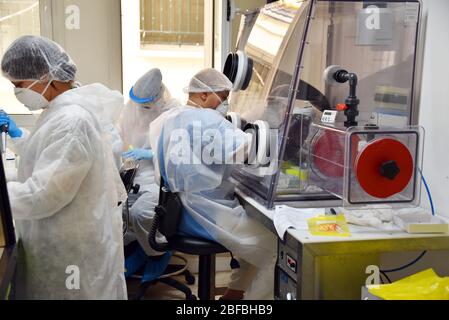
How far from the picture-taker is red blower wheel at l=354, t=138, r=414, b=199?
143 centimetres

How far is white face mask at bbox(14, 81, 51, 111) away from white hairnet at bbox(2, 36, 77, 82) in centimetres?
4

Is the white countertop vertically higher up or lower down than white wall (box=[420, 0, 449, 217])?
lower down

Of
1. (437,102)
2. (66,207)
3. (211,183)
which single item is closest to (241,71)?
(211,183)

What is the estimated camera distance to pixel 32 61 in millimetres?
1447

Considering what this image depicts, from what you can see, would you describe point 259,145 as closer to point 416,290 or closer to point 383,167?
point 383,167

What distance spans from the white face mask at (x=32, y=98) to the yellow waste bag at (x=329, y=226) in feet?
3.14

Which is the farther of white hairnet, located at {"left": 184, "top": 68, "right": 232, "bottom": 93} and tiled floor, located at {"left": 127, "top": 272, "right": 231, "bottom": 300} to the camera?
tiled floor, located at {"left": 127, "top": 272, "right": 231, "bottom": 300}

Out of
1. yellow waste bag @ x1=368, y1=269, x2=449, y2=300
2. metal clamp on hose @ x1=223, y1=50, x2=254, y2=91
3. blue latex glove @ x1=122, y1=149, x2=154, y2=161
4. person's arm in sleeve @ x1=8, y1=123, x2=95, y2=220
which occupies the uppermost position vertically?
metal clamp on hose @ x1=223, y1=50, x2=254, y2=91

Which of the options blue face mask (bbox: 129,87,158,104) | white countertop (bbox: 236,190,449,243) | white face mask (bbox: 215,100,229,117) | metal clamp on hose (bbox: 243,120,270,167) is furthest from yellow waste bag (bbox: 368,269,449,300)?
blue face mask (bbox: 129,87,158,104)

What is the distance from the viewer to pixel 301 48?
166 cm

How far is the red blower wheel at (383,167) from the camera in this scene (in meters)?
1.43

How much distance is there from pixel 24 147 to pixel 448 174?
56.7 inches

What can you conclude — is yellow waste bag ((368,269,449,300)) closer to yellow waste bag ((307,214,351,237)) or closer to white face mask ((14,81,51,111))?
yellow waste bag ((307,214,351,237))
